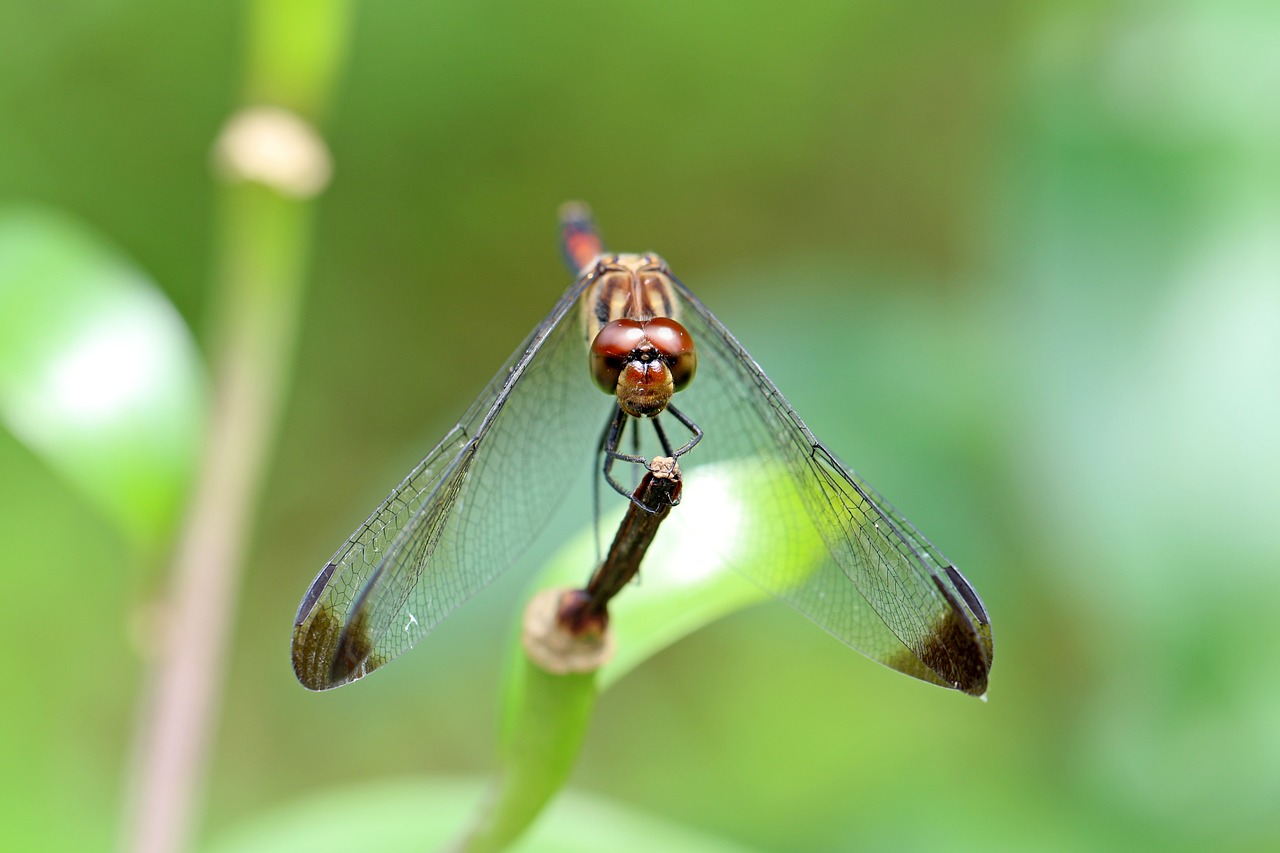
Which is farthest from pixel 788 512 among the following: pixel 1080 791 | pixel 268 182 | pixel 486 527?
pixel 1080 791

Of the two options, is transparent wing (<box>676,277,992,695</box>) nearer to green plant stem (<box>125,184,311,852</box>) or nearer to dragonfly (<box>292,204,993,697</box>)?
dragonfly (<box>292,204,993,697</box>)

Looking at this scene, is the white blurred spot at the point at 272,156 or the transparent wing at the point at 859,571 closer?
the transparent wing at the point at 859,571

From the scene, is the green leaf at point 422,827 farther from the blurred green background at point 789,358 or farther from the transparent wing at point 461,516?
the transparent wing at point 461,516

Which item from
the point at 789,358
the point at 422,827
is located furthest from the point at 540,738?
the point at 789,358

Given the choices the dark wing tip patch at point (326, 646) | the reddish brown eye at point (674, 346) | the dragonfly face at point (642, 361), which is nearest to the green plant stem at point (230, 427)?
the dark wing tip patch at point (326, 646)

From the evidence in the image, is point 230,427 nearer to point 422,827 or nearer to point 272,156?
point 272,156

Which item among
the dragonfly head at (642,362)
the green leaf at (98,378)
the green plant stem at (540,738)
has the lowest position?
the green plant stem at (540,738)

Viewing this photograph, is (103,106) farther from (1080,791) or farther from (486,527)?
(1080,791)
